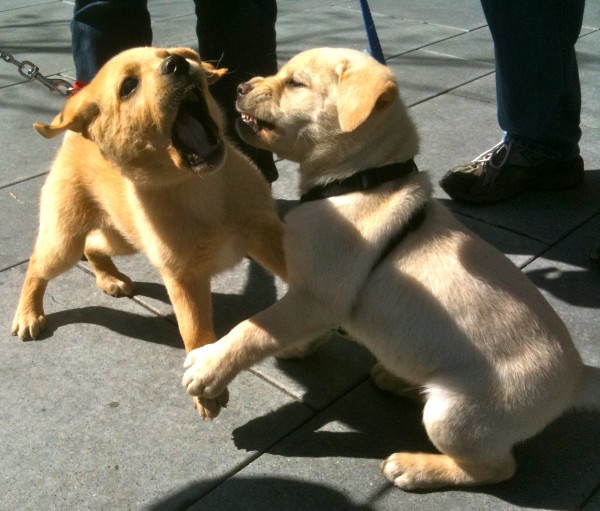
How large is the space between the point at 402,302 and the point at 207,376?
2.32ft

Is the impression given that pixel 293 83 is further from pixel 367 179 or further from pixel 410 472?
Answer: pixel 410 472

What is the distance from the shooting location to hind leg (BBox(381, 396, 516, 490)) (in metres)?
2.30

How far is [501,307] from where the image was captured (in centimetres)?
237

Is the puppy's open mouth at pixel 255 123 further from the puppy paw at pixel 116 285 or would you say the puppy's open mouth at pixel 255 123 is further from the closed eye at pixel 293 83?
the puppy paw at pixel 116 285

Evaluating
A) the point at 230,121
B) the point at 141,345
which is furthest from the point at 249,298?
the point at 230,121

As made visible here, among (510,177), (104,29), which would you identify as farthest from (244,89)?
(510,177)

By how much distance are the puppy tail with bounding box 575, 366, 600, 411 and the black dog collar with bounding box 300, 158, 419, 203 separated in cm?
94

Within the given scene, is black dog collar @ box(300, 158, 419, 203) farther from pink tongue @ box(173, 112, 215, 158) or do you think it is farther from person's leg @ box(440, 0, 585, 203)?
person's leg @ box(440, 0, 585, 203)

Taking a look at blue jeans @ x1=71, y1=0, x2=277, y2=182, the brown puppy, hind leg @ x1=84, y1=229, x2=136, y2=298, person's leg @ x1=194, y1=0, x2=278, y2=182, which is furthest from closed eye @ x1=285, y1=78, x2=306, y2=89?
hind leg @ x1=84, y1=229, x2=136, y2=298

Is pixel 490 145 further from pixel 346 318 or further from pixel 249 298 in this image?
pixel 346 318

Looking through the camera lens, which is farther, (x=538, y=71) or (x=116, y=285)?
(x=538, y=71)

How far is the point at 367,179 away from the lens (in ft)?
8.52

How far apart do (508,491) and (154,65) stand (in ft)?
6.50

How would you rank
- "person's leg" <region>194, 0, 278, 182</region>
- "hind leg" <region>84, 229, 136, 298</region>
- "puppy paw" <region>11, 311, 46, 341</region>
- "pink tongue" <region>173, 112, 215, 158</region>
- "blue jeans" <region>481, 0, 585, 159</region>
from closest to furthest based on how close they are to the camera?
1. "pink tongue" <region>173, 112, 215, 158</region>
2. "puppy paw" <region>11, 311, 46, 341</region>
3. "hind leg" <region>84, 229, 136, 298</region>
4. "person's leg" <region>194, 0, 278, 182</region>
5. "blue jeans" <region>481, 0, 585, 159</region>
